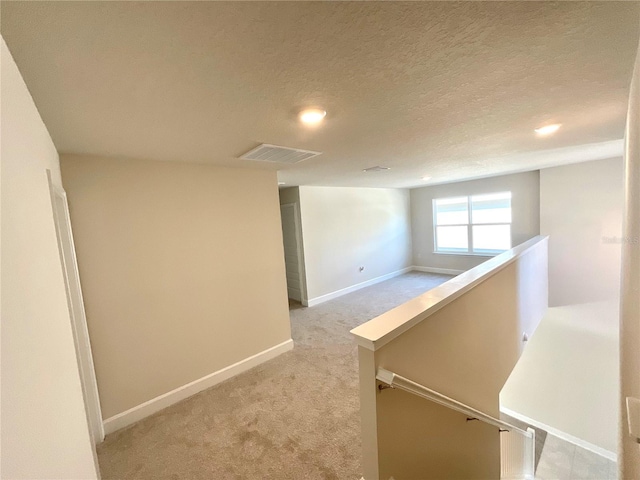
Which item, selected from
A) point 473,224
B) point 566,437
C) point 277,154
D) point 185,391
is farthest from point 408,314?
point 473,224

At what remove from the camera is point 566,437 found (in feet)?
12.4

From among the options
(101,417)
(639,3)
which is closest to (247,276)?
(101,417)

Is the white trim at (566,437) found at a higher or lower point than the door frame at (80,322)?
lower

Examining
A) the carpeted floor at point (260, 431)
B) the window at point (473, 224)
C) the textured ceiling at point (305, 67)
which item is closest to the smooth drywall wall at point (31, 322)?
the textured ceiling at point (305, 67)

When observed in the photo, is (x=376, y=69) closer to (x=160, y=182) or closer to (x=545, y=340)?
(x=160, y=182)

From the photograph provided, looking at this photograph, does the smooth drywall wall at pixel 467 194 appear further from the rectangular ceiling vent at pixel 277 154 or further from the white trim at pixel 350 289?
the rectangular ceiling vent at pixel 277 154

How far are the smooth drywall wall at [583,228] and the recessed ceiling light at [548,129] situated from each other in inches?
115

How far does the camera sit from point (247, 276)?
2934 mm

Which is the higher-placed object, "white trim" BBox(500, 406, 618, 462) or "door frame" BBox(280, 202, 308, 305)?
"door frame" BBox(280, 202, 308, 305)

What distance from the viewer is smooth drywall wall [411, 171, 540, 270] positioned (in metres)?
5.22

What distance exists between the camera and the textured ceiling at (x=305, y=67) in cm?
79

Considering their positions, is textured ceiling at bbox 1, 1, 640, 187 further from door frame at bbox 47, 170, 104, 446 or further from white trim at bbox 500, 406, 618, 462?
white trim at bbox 500, 406, 618, 462

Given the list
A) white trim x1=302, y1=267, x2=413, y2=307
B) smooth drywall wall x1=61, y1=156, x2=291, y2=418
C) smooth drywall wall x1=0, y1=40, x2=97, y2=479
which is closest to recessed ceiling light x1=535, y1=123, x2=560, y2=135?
smooth drywall wall x1=61, y1=156, x2=291, y2=418

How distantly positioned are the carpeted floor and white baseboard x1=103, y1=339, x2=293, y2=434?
0.20 feet
